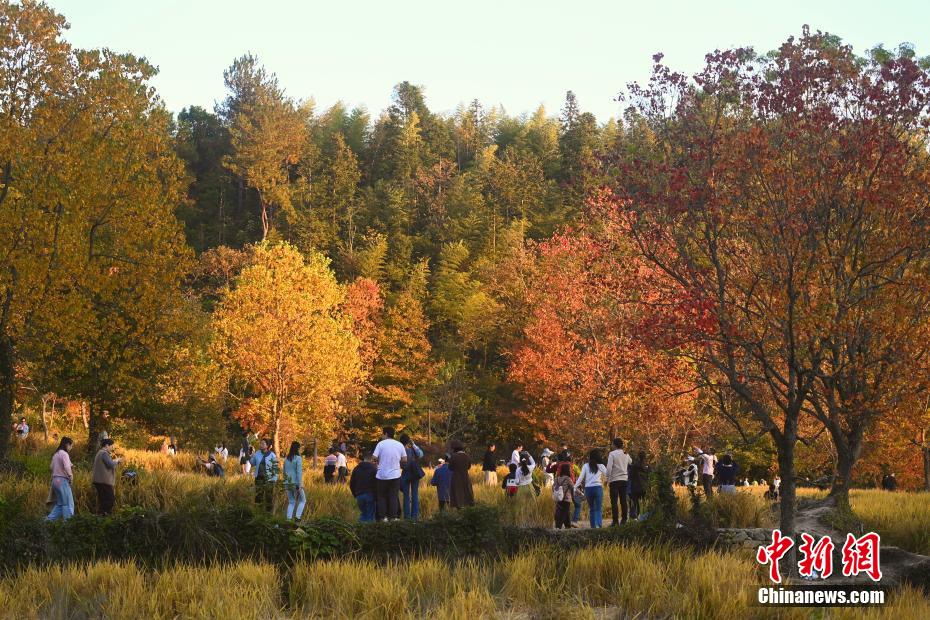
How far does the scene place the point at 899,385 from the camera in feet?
56.4

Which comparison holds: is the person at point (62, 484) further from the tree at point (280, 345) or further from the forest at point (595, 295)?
the tree at point (280, 345)

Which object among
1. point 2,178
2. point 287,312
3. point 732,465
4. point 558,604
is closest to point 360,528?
point 558,604

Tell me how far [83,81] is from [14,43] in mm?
1953

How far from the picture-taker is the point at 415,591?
10.8 metres

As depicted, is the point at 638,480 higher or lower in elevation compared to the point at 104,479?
lower

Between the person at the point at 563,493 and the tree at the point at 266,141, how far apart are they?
62193 millimetres

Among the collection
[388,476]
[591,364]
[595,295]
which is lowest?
[388,476]

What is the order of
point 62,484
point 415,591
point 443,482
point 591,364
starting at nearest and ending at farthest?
point 415,591
point 62,484
point 443,482
point 591,364

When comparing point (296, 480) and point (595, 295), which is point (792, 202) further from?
point (595, 295)

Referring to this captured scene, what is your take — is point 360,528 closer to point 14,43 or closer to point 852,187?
point 852,187

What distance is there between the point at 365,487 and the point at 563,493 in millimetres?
4144

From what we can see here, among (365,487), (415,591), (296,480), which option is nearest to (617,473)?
(365,487)

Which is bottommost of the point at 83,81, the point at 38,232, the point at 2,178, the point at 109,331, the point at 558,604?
the point at 558,604

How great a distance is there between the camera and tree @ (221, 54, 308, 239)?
79.2 metres
